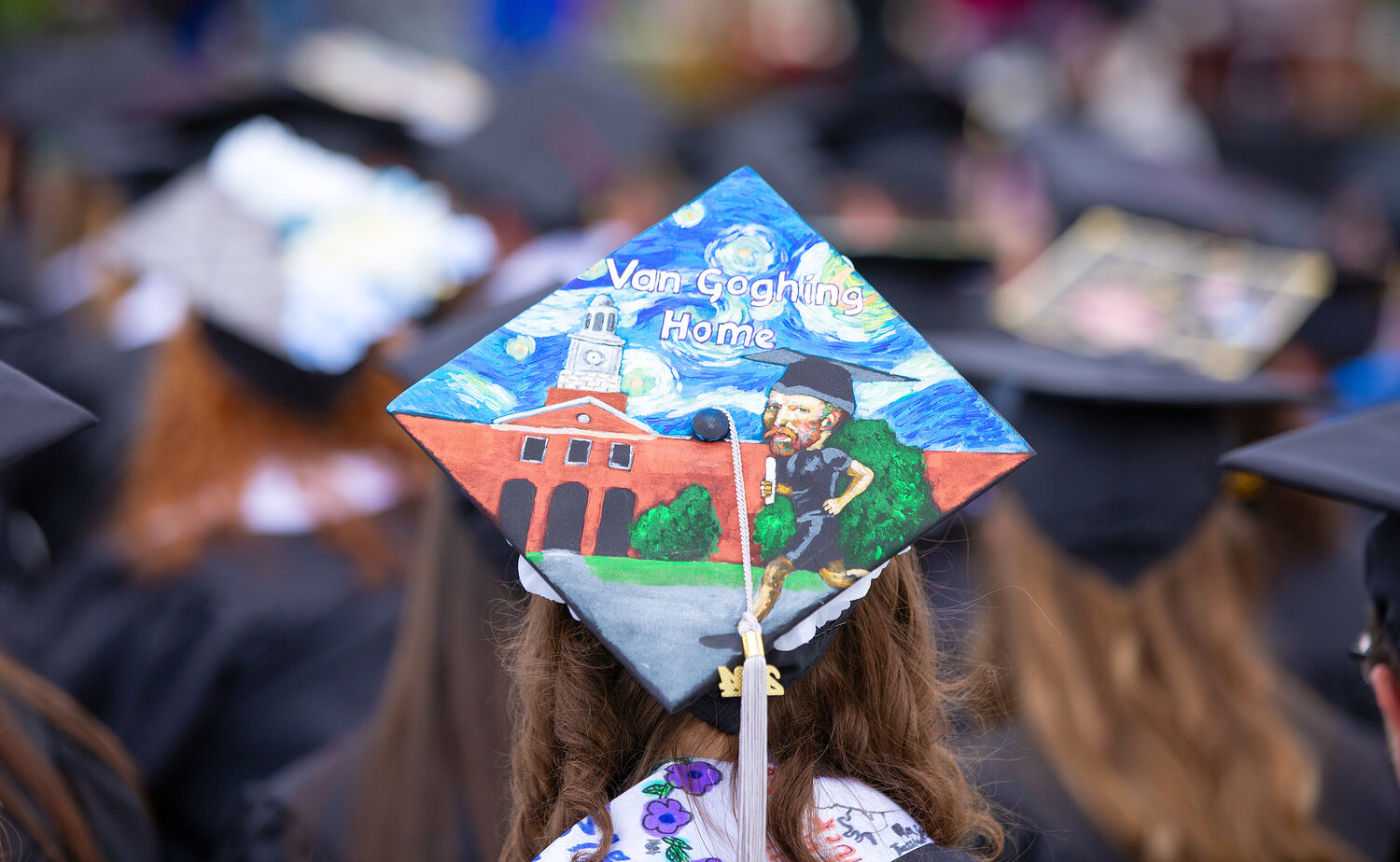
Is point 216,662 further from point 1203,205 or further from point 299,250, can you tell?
point 1203,205

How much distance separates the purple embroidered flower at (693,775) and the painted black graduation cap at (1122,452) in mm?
1356

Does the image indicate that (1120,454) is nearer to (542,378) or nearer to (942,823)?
(942,823)

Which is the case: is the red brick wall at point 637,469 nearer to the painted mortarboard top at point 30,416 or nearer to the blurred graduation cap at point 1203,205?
the painted mortarboard top at point 30,416

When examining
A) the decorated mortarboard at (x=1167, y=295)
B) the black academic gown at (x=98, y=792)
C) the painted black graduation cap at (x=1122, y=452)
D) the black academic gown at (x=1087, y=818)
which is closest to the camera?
the black academic gown at (x=98, y=792)

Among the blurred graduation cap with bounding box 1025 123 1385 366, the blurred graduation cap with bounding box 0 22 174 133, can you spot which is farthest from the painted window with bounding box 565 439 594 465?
the blurred graduation cap with bounding box 0 22 174 133

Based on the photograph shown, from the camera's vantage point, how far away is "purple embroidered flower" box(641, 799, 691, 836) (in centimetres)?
109

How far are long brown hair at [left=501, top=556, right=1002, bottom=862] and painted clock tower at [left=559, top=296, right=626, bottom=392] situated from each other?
0.25m

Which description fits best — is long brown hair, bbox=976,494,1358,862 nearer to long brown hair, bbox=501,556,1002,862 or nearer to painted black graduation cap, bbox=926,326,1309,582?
painted black graduation cap, bbox=926,326,1309,582

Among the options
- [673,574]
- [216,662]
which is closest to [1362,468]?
[673,574]

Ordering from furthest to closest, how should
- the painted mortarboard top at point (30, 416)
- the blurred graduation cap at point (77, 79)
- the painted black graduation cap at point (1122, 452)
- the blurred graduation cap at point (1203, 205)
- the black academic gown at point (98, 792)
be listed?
the blurred graduation cap at point (77, 79)
the blurred graduation cap at point (1203, 205)
the painted black graduation cap at point (1122, 452)
the black academic gown at point (98, 792)
the painted mortarboard top at point (30, 416)

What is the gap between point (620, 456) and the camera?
3.71 ft

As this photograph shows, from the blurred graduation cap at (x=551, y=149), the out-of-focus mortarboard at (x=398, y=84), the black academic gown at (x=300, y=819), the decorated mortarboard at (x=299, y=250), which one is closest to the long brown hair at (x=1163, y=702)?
the black academic gown at (x=300, y=819)

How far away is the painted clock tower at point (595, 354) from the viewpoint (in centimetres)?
117

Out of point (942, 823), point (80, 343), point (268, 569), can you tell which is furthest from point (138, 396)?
point (942, 823)
